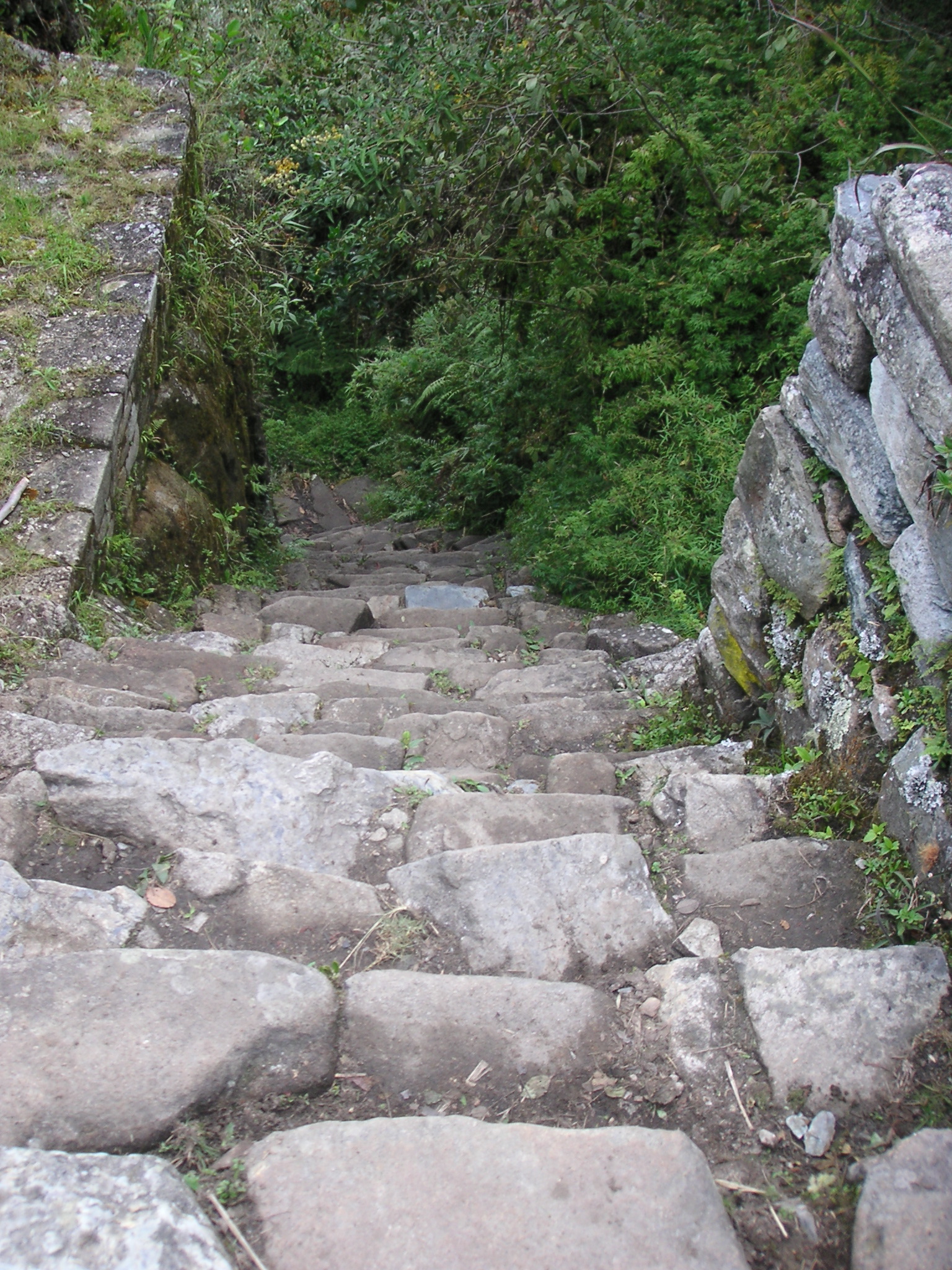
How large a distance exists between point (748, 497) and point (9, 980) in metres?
2.40

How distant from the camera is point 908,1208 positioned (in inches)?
48.9

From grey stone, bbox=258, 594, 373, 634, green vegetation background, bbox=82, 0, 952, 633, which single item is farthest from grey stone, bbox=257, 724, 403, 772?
grey stone, bbox=258, 594, 373, 634

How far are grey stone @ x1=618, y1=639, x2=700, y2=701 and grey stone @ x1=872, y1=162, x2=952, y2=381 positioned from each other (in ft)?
5.43

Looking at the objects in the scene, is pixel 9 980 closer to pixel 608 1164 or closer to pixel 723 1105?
pixel 608 1164

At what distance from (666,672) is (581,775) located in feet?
4.35

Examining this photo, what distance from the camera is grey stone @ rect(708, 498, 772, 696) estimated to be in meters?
2.79

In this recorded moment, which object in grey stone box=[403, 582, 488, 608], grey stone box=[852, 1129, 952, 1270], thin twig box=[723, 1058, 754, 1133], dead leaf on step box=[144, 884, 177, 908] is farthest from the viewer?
grey stone box=[403, 582, 488, 608]

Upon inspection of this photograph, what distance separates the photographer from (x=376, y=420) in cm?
1330

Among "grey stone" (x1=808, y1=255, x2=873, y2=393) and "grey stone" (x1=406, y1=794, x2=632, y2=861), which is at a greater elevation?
"grey stone" (x1=808, y1=255, x2=873, y2=393)

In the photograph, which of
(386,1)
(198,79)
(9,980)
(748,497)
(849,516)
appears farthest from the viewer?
(198,79)

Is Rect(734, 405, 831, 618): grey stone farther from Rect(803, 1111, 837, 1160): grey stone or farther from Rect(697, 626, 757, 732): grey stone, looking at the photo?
Rect(803, 1111, 837, 1160): grey stone

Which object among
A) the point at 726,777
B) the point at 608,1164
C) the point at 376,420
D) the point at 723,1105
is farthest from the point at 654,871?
the point at 376,420

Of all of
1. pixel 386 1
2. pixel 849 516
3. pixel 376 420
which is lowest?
pixel 376 420

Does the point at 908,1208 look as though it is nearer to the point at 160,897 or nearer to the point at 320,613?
the point at 160,897
